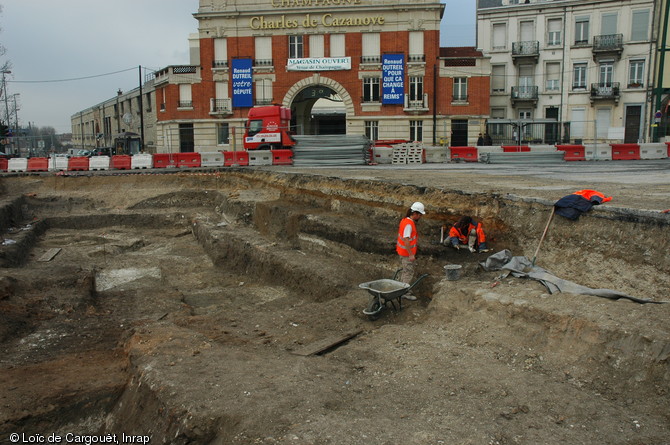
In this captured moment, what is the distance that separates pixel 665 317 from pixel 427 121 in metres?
36.9

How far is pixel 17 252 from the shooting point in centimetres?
Result: 1428

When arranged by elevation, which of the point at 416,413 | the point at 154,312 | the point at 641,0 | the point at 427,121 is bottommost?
the point at 154,312

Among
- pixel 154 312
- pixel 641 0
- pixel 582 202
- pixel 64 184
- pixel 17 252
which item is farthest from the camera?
pixel 641 0

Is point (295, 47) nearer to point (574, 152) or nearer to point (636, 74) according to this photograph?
point (574, 152)

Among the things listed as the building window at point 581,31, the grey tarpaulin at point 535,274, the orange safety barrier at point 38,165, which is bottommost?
the grey tarpaulin at point 535,274

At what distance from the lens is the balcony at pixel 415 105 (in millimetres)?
40875

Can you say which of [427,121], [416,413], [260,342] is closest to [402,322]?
[260,342]

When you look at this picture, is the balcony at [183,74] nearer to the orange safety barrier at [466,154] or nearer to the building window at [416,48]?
the building window at [416,48]

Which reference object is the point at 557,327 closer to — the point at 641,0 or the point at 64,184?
the point at 64,184

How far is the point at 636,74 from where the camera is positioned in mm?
39625

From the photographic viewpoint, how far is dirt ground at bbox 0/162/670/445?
4.83 metres

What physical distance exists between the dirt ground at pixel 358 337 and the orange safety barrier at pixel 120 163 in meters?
13.4

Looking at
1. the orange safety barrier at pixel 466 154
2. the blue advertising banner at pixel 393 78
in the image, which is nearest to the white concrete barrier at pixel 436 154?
the orange safety barrier at pixel 466 154

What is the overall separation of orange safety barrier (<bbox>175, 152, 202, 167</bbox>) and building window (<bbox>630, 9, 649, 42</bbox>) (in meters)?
33.3
